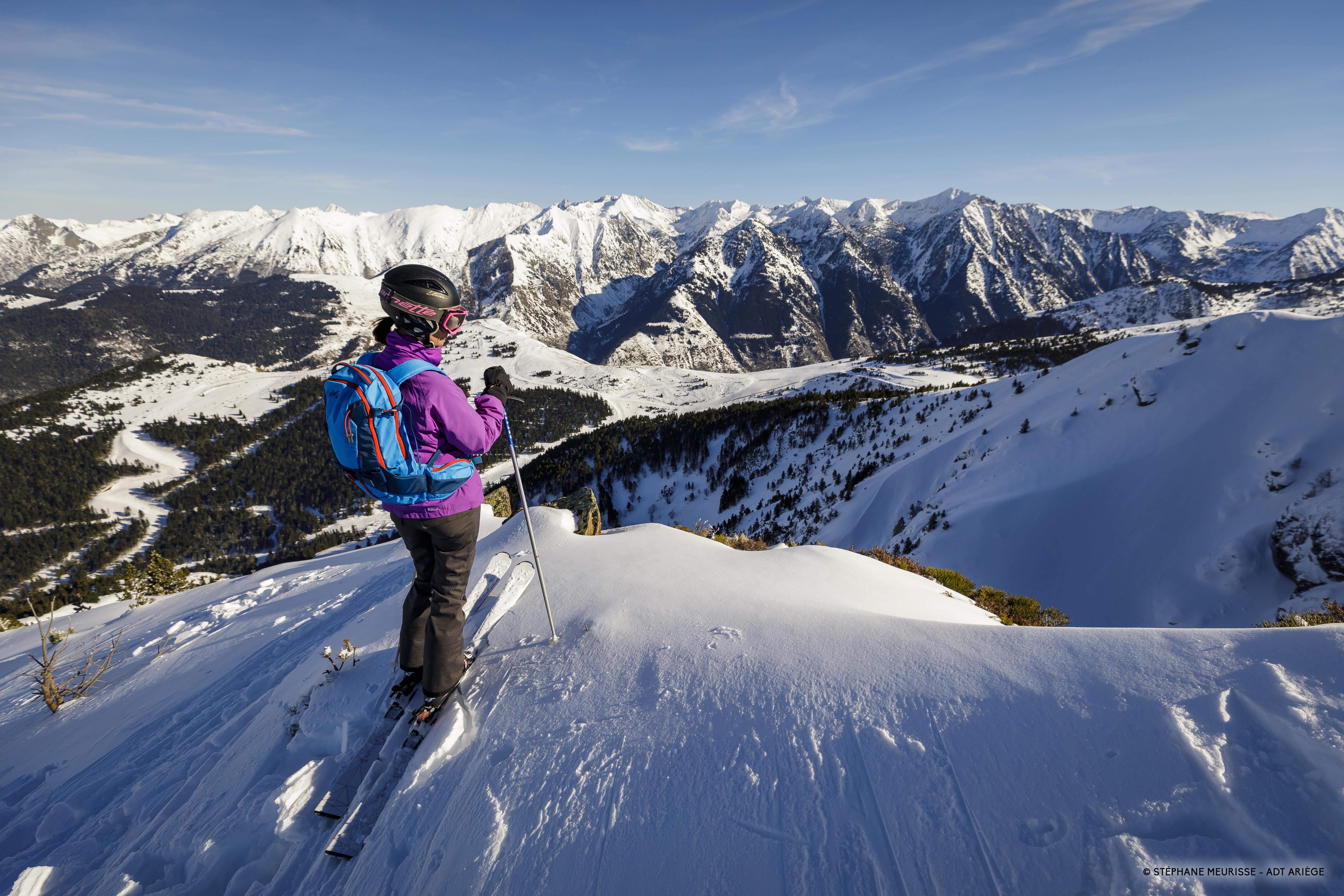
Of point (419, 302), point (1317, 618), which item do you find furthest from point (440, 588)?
point (1317, 618)

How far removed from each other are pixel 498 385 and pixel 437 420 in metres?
0.87

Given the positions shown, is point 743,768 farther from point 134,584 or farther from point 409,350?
point 134,584

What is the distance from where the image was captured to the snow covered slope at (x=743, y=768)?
8.27 ft

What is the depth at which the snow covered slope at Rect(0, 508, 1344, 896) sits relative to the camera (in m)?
2.52

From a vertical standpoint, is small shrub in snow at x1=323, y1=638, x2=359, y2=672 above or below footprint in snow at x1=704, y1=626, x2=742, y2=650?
above

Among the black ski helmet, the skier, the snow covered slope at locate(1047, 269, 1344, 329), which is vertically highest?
the black ski helmet

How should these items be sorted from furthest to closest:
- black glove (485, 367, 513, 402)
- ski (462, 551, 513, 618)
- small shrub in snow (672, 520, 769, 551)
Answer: small shrub in snow (672, 520, 769, 551)
ski (462, 551, 513, 618)
black glove (485, 367, 513, 402)

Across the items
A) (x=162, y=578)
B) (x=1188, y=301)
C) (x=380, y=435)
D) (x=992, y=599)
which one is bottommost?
(x=992, y=599)

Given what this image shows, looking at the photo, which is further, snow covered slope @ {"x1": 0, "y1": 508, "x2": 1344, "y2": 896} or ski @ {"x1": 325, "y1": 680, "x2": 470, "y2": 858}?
ski @ {"x1": 325, "y1": 680, "x2": 470, "y2": 858}

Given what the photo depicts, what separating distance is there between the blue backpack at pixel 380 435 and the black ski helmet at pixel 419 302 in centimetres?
44

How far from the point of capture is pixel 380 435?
3744 millimetres

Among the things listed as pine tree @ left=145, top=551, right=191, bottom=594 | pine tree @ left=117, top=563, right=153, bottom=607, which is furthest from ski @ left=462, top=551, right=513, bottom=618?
pine tree @ left=145, top=551, right=191, bottom=594

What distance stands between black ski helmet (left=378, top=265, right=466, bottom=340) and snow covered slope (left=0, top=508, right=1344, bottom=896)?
332cm

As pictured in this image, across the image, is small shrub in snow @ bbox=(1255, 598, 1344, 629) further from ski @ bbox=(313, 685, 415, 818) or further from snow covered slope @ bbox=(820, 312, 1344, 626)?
ski @ bbox=(313, 685, 415, 818)
